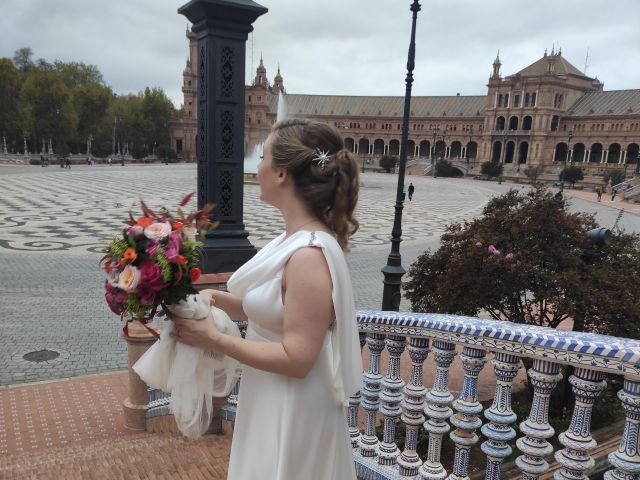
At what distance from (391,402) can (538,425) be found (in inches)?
34.9

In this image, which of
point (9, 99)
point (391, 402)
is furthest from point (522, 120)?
point (391, 402)

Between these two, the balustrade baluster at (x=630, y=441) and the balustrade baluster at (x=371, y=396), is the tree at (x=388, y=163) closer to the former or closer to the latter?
the balustrade baluster at (x=371, y=396)

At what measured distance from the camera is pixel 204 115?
15.2 ft

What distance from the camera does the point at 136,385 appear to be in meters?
4.18

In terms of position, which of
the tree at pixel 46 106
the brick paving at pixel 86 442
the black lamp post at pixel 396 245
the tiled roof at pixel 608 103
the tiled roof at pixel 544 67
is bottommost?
the brick paving at pixel 86 442

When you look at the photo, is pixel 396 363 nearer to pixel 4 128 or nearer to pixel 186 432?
pixel 186 432

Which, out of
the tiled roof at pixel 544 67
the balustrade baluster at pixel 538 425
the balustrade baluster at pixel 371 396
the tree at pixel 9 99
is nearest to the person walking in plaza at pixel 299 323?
the balustrade baluster at pixel 538 425

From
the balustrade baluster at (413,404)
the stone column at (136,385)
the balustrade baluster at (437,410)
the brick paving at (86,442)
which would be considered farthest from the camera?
the stone column at (136,385)

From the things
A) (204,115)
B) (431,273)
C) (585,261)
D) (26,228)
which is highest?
(204,115)

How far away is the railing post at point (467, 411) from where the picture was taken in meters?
2.29

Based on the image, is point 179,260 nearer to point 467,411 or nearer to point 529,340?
point 529,340

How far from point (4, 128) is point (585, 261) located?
70036 millimetres

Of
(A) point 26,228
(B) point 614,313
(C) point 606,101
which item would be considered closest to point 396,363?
(B) point 614,313

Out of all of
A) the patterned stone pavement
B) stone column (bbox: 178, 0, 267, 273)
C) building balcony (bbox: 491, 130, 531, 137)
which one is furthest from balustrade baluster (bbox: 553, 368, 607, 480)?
building balcony (bbox: 491, 130, 531, 137)
